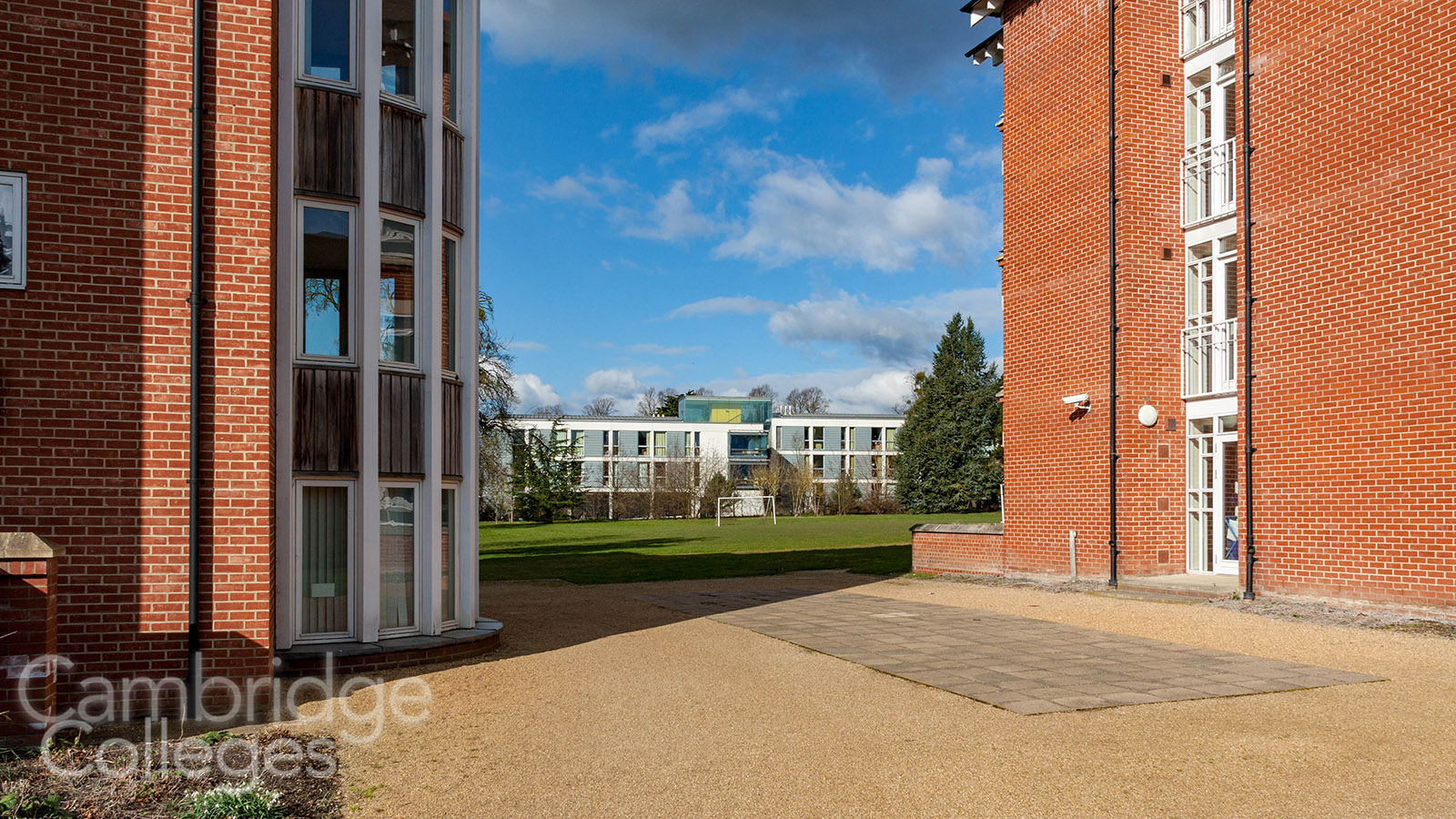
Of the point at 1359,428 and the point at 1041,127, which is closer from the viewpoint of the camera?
the point at 1359,428

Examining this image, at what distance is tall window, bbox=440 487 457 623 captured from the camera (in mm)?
10969

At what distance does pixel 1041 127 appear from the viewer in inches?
752

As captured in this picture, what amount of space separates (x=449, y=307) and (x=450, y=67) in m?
2.55

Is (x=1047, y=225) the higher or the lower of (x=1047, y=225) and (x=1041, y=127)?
the lower

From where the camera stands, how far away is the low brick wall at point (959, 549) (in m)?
19.5

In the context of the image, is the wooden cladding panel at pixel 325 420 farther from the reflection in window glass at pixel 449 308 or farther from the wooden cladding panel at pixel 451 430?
the reflection in window glass at pixel 449 308

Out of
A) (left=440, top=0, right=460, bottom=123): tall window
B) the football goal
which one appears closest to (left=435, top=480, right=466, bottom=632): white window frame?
(left=440, top=0, right=460, bottom=123): tall window

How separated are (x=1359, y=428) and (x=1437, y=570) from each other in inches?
73.3

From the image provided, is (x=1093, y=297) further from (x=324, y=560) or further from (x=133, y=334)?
(x=133, y=334)

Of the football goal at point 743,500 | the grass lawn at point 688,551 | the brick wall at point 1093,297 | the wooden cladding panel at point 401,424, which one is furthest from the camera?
the football goal at point 743,500

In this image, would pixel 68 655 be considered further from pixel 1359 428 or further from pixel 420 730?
pixel 1359 428

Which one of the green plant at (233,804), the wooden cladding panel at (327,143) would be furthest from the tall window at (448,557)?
the green plant at (233,804)

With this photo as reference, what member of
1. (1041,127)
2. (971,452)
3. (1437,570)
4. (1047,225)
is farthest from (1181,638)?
(971,452)

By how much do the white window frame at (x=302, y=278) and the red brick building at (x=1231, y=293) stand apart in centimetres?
1118
